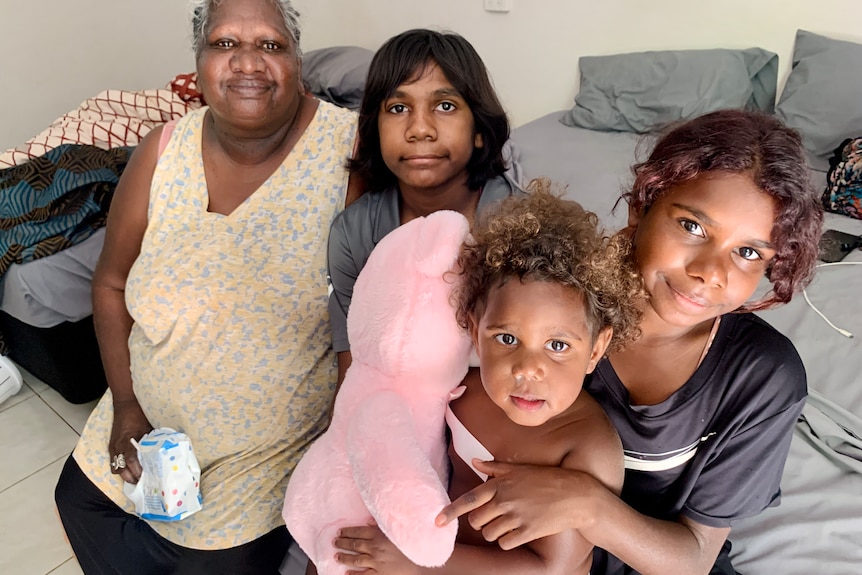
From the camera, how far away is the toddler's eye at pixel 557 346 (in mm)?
746

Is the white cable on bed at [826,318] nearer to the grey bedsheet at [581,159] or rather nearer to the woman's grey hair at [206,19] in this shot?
the grey bedsheet at [581,159]

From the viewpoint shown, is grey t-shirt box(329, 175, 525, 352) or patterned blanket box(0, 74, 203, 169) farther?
patterned blanket box(0, 74, 203, 169)

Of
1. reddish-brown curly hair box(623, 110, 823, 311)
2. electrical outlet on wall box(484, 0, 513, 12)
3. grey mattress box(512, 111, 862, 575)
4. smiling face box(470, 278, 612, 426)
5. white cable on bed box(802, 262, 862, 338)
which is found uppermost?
electrical outlet on wall box(484, 0, 513, 12)

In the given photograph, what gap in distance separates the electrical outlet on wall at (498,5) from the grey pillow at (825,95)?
1.07 meters

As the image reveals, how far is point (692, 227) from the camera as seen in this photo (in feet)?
2.41

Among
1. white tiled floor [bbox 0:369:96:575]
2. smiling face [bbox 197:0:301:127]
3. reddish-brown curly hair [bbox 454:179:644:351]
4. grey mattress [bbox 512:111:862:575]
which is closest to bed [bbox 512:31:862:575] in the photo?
grey mattress [bbox 512:111:862:575]

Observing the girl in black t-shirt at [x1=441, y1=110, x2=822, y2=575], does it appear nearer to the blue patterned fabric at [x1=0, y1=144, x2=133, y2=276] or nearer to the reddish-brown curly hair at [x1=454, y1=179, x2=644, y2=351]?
the reddish-brown curly hair at [x1=454, y1=179, x2=644, y2=351]

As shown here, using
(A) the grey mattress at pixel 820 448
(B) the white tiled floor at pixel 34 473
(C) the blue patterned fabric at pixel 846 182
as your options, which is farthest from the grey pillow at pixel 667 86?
(B) the white tiled floor at pixel 34 473

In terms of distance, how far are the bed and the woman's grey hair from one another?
2.34 feet

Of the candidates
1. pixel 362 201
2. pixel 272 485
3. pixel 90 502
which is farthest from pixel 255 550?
pixel 362 201

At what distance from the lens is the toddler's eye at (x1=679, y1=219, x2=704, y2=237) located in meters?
0.73

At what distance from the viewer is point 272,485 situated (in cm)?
116

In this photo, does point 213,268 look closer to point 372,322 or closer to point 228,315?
point 228,315

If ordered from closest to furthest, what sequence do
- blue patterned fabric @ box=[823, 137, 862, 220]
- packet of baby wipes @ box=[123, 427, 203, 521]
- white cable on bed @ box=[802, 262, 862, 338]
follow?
packet of baby wipes @ box=[123, 427, 203, 521], white cable on bed @ box=[802, 262, 862, 338], blue patterned fabric @ box=[823, 137, 862, 220]
